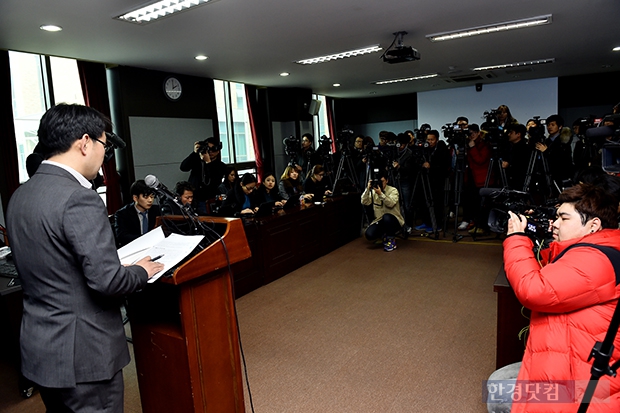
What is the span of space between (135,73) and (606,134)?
5439 mm

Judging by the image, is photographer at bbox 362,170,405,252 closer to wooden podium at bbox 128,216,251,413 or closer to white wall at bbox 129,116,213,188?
white wall at bbox 129,116,213,188

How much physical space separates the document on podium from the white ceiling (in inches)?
96.9

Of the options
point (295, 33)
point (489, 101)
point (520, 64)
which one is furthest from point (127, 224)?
point (489, 101)

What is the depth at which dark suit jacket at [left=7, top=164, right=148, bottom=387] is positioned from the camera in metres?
1.13

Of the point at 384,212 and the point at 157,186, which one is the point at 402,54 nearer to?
the point at 384,212

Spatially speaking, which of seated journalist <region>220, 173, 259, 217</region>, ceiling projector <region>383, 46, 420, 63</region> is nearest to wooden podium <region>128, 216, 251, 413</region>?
seated journalist <region>220, 173, 259, 217</region>

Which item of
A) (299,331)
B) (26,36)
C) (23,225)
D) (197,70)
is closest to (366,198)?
(299,331)

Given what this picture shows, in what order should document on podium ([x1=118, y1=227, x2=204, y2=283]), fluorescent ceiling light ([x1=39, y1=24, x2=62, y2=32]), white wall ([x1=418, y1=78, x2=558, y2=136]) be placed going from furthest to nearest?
white wall ([x1=418, y1=78, x2=558, y2=136]) → fluorescent ceiling light ([x1=39, y1=24, x2=62, y2=32]) → document on podium ([x1=118, y1=227, x2=204, y2=283])

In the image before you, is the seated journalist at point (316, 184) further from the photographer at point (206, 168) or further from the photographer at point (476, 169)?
the photographer at point (476, 169)

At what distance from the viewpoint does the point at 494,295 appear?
3.58 metres

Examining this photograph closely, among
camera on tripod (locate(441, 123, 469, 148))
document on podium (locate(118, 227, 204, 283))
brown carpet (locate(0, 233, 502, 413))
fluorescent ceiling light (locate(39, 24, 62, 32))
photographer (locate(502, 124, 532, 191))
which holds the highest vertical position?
fluorescent ceiling light (locate(39, 24, 62, 32))

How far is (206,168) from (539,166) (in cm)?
419

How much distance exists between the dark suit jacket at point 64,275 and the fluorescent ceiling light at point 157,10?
2.51m

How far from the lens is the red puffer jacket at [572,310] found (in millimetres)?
1232
